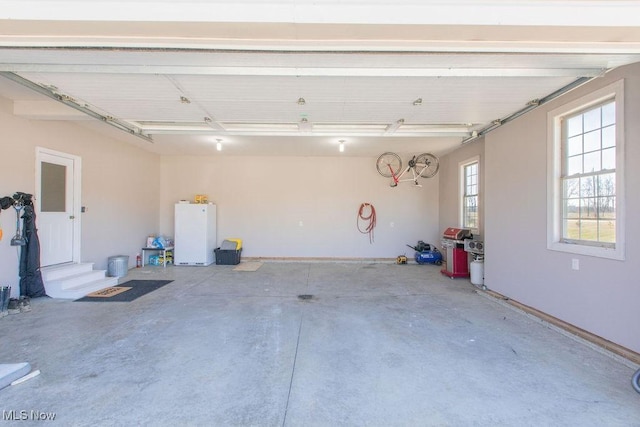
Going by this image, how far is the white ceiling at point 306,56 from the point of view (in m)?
1.99

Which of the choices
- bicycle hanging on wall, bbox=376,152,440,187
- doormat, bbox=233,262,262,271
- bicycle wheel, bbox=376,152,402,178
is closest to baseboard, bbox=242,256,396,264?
doormat, bbox=233,262,262,271

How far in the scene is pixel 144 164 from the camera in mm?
6992

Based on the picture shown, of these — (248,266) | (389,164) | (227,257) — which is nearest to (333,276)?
(248,266)

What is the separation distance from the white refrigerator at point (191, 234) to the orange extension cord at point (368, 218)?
400cm

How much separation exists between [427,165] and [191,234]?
Answer: 625 centimetres

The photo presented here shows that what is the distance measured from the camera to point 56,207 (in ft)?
15.6

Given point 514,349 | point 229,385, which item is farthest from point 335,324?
point 514,349

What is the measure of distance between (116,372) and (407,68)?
12.3ft

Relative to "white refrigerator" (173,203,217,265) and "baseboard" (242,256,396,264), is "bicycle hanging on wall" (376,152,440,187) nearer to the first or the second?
"baseboard" (242,256,396,264)

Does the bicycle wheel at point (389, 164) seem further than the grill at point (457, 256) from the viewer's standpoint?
Yes

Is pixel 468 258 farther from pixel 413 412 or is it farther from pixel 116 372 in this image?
pixel 116 372

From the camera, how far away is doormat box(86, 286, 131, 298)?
446cm

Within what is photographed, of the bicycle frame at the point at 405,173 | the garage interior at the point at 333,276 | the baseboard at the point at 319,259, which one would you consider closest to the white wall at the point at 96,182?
the garage interior at the point at 333,276

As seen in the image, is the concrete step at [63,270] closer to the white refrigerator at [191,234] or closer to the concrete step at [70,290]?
the concrete step at [70,290]
